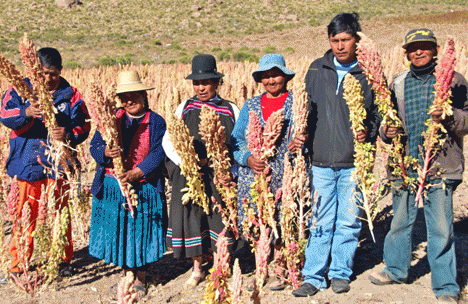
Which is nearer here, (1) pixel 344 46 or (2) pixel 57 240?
(1) pixel 344 46

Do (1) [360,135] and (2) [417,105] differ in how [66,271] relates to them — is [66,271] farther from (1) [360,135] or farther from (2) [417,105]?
(2) [417,105]

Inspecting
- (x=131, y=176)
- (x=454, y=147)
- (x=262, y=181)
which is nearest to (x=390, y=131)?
(x=454, y=147)

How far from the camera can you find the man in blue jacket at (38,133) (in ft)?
10.0

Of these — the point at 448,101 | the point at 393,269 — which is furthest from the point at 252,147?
the point at 393,269

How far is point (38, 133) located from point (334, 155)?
2.31 metres

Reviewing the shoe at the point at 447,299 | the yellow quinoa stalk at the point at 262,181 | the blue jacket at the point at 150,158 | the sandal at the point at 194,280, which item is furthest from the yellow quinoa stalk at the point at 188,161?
the shoe at the point at 447,299

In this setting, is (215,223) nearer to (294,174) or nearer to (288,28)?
(294,174)

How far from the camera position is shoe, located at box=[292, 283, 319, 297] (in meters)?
2.82

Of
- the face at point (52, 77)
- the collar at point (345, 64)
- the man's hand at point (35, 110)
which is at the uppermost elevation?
the face at point (52, 77)

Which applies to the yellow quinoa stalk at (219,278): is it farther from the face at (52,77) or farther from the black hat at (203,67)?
the face at (52,77)

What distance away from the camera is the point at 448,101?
2348 mm

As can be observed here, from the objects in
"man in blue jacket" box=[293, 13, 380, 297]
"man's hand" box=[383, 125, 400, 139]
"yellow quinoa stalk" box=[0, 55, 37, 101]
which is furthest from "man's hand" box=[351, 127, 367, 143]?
"yellow quinoa stalk" box=[0, 55, 37, 101]

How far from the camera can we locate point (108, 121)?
8.70 feet

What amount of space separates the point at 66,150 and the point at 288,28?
34.0 metres
